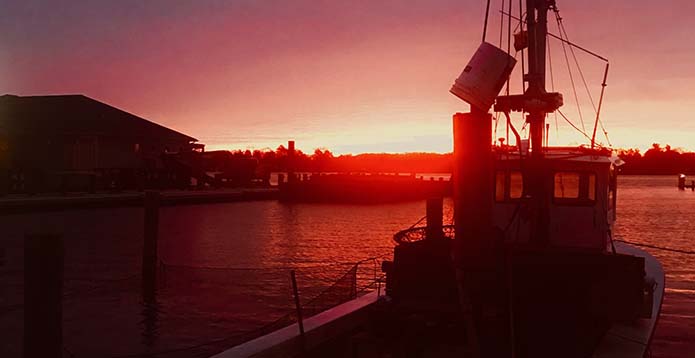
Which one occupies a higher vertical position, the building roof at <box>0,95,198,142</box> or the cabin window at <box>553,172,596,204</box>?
the building roof at <box>0,95,198,142</box>

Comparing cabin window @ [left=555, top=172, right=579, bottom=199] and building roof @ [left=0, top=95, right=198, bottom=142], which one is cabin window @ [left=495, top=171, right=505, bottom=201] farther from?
building roof @ [left=0, top=95, right=198, bottom=142]

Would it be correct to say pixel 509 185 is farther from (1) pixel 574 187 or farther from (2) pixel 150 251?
(2) pixel 150 251

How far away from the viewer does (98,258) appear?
3425 centimetres

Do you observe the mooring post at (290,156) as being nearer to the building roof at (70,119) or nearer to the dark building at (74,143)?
the building roof at (70,119)

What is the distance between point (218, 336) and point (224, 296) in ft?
18.7

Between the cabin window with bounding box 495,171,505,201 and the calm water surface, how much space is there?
20.4 feet

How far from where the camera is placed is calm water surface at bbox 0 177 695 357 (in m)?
17.8

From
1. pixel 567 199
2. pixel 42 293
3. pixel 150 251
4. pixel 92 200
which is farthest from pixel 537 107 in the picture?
pixel 92 200

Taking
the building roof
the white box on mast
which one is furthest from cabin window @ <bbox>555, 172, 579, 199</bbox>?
the building roof

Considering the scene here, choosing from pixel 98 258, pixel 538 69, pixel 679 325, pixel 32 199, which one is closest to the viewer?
pixel 538 69

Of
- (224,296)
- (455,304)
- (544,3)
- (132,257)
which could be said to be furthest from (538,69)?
(132,257)

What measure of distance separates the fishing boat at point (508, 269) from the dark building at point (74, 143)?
51261mm

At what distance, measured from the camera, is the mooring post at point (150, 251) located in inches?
939

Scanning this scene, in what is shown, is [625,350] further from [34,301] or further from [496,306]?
[34,301]
